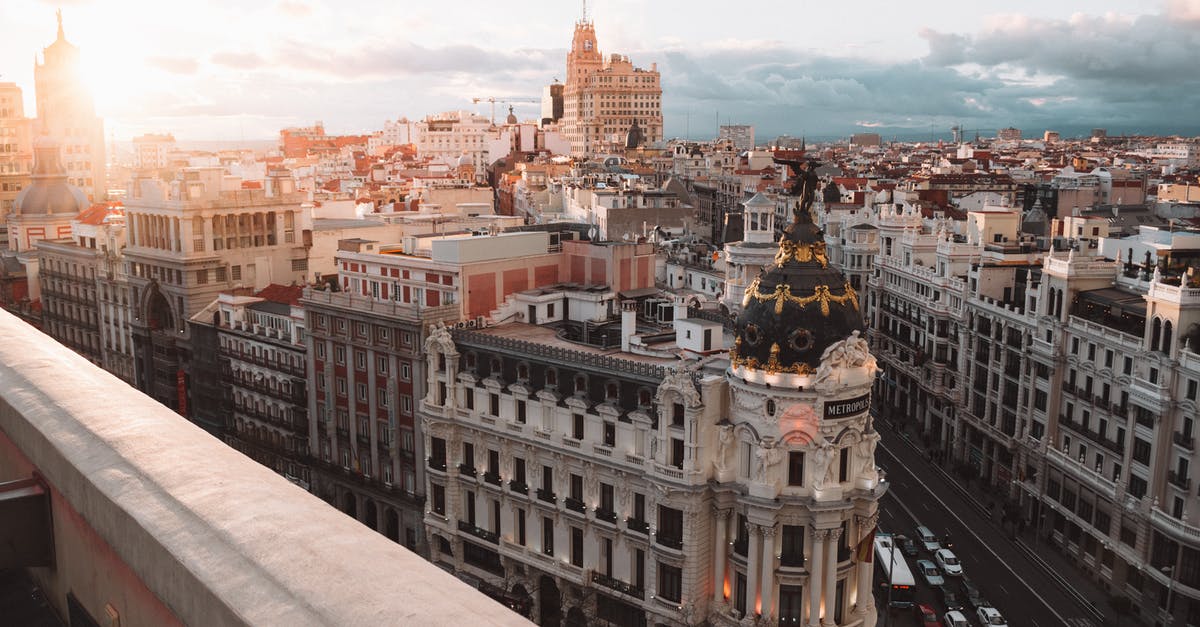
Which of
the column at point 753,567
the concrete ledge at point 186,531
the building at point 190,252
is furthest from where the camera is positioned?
the building at point 190,252

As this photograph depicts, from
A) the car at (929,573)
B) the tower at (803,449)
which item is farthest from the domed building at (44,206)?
the car at (929,573)

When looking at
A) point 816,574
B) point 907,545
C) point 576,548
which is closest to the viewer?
point 816,574

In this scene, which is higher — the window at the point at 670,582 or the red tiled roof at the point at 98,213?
the red tiled roof at the point at 98,213

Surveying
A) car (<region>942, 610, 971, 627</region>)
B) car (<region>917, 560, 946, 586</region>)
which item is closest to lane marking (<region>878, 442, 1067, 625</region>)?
car (<region>917, 560, 946, 586</region>)

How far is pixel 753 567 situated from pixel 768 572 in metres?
0.83

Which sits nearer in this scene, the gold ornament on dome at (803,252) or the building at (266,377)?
the gold ornament on dome at (803,252)

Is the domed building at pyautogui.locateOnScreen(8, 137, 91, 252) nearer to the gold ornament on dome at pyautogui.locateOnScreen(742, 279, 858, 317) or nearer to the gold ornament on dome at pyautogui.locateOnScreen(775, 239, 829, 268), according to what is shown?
the gold ornament on dome at pyautogui.locateOnScreen(775, 239, 829, 268)

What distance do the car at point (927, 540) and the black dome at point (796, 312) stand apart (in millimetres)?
24345

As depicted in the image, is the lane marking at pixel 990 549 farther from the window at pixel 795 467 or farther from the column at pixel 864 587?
the window at pixel 795 467

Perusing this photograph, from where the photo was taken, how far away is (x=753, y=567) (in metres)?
49.8

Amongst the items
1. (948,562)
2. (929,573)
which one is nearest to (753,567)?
(929,573)

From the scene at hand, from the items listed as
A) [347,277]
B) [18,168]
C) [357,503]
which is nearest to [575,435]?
[357,503]

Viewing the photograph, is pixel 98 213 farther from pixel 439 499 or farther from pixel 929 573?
pixel 929 573

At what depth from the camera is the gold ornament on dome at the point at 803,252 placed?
51000mm
